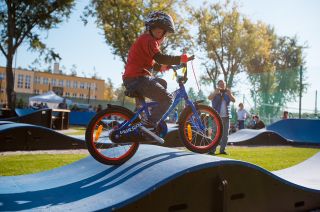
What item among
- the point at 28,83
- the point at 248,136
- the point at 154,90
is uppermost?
the point at 28,83

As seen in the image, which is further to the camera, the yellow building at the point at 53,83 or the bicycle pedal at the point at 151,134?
the yellow building at the point at 53,83

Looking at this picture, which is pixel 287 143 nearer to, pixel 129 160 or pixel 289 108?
pixel 289 108

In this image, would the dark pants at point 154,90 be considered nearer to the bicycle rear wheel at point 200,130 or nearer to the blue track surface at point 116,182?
the bicycle rear wheel at point 200,130

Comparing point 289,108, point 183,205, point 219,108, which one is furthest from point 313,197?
point 289,108

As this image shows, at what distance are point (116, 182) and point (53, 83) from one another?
98.4 m

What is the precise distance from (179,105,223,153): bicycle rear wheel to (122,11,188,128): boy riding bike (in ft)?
1.60

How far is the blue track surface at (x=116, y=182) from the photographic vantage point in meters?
3.27

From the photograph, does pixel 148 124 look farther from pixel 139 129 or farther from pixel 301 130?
pixel 301 130

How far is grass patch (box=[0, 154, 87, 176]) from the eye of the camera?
654cm

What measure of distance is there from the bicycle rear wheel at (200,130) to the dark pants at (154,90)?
0.39 meters

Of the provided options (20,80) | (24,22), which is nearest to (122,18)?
(24,22)

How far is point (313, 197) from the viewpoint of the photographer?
441cm

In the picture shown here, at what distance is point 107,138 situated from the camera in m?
4.84

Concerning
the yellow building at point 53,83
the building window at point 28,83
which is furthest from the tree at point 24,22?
the building window at point 28,83
